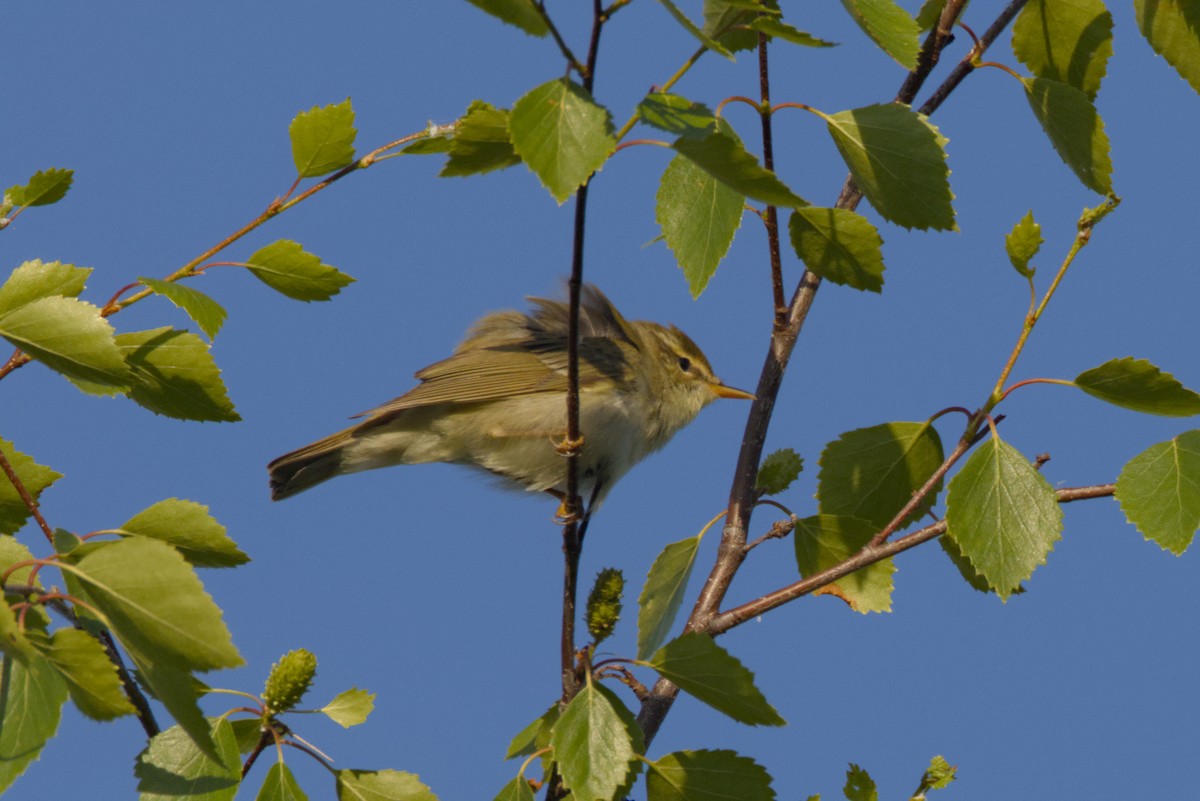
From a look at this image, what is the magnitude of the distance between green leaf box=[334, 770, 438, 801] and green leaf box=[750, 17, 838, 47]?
1594 mm

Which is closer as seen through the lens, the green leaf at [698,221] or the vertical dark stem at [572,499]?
the vertical dark stem at [572,499]

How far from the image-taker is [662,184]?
264cm

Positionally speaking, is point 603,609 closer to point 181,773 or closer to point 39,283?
point 181,773

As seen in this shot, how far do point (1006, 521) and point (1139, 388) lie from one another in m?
0.40

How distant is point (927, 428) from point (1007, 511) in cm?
42

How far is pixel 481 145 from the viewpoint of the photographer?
78.6 inches

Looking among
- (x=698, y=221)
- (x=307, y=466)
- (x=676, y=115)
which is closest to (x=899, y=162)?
(x=698, y=221)

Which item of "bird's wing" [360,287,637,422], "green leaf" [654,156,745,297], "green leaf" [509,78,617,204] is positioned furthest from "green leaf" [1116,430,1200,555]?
"bird's wing" [360,287,637,422]

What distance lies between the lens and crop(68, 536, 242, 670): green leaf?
1.76 m

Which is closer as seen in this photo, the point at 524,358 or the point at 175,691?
the point at 175,691

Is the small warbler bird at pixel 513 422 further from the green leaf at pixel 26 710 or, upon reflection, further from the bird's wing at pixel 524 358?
the green leaf at pixel 26 710

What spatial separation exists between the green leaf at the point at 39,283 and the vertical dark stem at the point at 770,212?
1.40 m

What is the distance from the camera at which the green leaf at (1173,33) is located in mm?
2771

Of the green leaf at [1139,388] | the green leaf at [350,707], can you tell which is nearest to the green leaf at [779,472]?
the green leaf at [1139,388]
